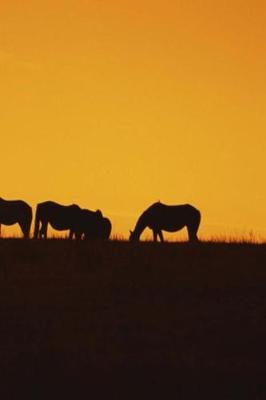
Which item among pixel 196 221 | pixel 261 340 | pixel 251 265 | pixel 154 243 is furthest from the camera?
pixel 196 221

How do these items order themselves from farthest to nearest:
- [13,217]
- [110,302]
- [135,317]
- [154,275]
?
1. [13,217]
2. [154,275]
3. [110,302]
4. [135,317]

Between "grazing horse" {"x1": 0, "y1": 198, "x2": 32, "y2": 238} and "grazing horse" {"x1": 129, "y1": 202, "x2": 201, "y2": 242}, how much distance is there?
24.0ft

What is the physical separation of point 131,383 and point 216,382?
34.9 inches

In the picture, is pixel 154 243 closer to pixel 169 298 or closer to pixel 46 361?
pixel 169 298

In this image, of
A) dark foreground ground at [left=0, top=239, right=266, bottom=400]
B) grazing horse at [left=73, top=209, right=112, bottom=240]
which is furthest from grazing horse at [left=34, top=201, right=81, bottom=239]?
dark foreground ground at [left=0, top=239, right=266, bottom=400]

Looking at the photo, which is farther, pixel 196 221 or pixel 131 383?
pixel 196 221

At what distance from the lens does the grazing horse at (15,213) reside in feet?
122

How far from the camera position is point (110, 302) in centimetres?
1497

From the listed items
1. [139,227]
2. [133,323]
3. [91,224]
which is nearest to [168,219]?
[139,227]

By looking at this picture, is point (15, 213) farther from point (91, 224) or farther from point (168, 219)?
point (168, 219)

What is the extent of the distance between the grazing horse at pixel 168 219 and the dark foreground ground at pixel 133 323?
31.4 feet

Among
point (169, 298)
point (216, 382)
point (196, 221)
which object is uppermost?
point (196, 221)

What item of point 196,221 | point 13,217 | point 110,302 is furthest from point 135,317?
point 13,217

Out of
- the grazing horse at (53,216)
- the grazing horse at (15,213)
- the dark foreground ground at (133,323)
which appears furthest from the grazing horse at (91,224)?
the dark foreground ground at (133,323)
